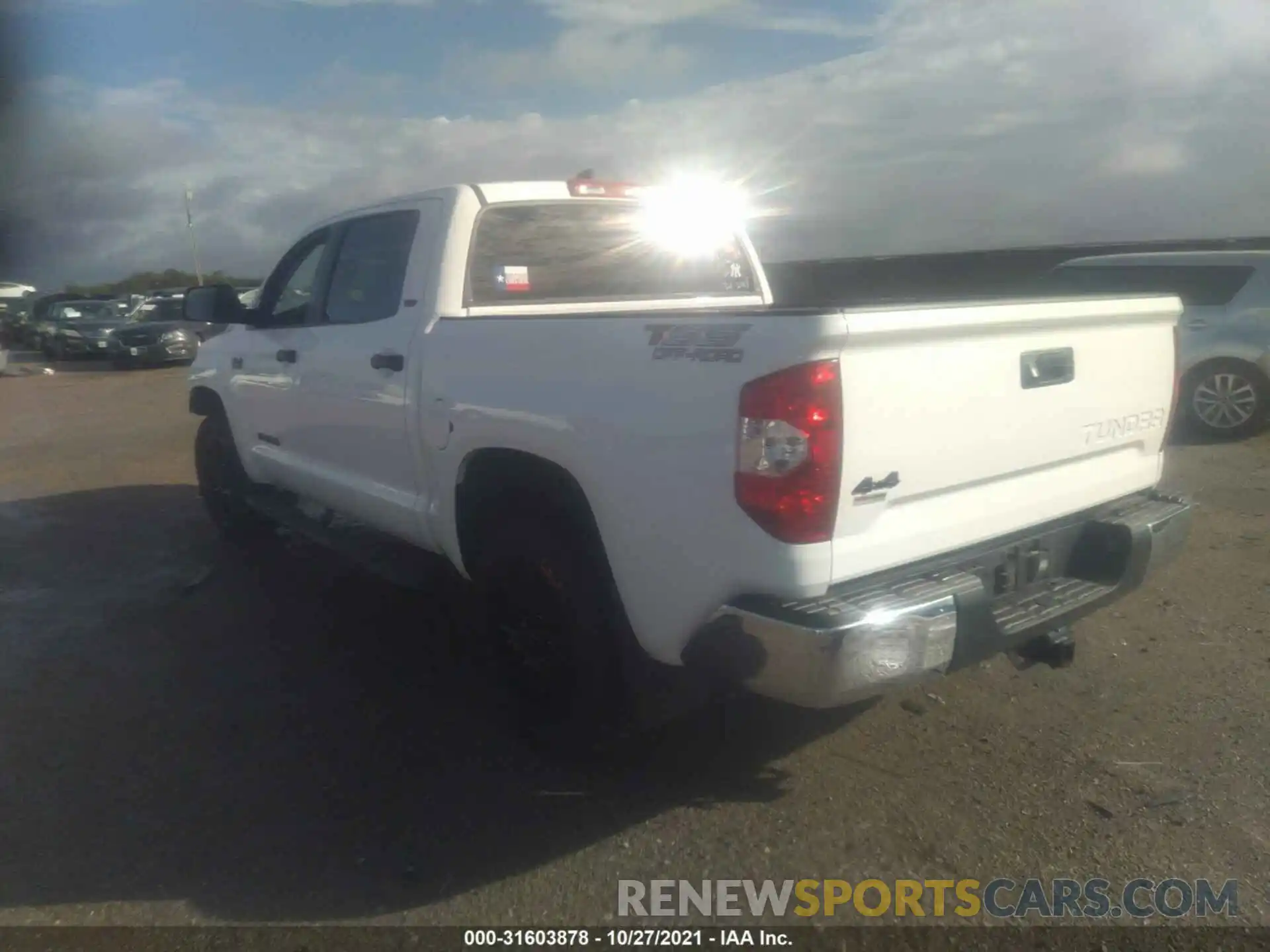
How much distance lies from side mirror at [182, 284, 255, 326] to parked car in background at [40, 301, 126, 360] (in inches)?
719

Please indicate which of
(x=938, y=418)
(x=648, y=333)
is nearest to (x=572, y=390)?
(x=648, y=333)

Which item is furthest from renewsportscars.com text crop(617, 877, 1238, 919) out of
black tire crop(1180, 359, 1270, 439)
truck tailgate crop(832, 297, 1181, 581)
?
black tire crop(1180, 359, 1270, 439)

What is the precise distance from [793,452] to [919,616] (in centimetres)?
Result: 55

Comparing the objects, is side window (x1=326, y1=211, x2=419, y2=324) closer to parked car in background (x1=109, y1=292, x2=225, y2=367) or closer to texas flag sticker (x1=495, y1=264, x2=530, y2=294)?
texas flag sticker (x1=495, y1=264, x2=530, y2=294)

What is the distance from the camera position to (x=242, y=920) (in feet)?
9.69

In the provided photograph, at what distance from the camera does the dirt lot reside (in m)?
3.12

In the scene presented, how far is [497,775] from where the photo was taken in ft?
12.2

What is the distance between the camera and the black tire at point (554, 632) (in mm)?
3402

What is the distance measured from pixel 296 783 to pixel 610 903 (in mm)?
1283

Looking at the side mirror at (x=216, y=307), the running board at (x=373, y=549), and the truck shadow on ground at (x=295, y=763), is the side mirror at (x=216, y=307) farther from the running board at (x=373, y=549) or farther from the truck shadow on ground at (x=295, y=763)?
the truck shadow on ground at (x=295, y=763)

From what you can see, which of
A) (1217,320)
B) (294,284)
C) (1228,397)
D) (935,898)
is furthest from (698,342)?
(1228,397)

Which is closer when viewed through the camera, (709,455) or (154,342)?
(709,455)

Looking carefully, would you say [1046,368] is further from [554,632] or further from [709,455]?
[554,632]

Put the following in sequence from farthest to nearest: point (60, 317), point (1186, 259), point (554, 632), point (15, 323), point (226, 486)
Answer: point (15, 323), point (60, 317), point (1186, 259), point (226, 486), point (554, 632)
